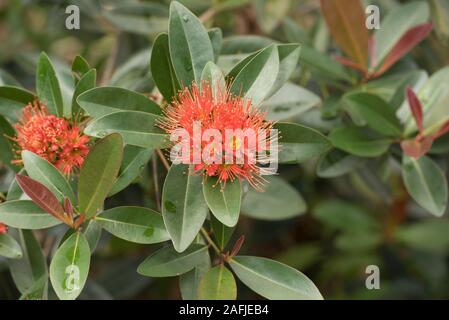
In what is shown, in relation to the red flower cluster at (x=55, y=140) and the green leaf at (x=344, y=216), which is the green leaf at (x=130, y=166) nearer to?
the red flower cluster at (x=55, y=140)

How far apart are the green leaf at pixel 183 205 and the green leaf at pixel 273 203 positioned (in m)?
0.45

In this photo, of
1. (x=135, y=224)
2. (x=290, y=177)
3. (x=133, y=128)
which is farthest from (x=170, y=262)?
(x=290, y=177)

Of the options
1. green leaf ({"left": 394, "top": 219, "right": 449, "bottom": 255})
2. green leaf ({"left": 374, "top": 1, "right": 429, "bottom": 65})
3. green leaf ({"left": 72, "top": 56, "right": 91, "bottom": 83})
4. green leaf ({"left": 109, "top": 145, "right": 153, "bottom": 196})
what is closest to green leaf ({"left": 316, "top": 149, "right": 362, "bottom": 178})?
green leaf ({"left": 374, "top": 1, "right": 429, "bottom": 65})

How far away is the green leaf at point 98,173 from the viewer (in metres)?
0.95

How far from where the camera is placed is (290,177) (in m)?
1.99

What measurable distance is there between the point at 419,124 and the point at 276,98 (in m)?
0.28

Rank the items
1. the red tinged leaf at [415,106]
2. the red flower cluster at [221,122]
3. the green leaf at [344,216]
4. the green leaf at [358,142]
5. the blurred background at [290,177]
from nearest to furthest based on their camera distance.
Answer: the red flower cluster at [221,122], the red tinged leaf at [415,106], the green leaf at [358,142], the blurred background at [290,177], the green leaf at [344,216]

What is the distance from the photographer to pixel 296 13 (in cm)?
194

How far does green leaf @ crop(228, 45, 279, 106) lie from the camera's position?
1048 millimetres

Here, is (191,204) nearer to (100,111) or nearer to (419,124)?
(100,111)

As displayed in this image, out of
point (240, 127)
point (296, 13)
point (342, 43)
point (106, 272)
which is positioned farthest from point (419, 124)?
point (106, 272)

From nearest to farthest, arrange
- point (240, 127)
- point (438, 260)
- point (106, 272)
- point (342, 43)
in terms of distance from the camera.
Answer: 1. point (240, 127)
2. point (342, 43)
3. point (106, 272)
4. point (438, 260)

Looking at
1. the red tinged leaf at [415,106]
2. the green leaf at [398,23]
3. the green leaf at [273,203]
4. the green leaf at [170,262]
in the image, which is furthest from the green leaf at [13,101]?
the green leaf at [398,23]

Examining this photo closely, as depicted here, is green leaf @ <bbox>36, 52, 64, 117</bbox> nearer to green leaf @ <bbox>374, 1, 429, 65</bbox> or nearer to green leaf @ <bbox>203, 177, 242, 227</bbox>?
green leaf @ <bbox>203, 177, 242, 227</bbox>
